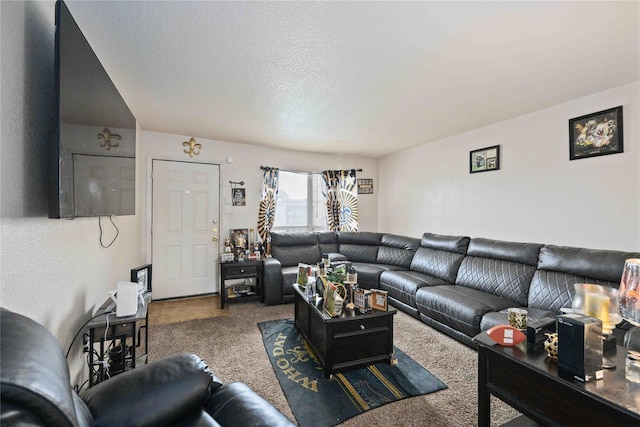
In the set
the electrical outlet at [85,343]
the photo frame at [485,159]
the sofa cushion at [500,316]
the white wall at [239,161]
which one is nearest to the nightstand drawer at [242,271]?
the white wall at [239,161]

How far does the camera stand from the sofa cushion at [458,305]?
2.36 metres

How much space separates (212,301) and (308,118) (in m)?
2.86

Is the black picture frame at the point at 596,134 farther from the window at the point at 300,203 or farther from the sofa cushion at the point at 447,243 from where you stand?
the window at the point at 300,203

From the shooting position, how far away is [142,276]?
2.39m

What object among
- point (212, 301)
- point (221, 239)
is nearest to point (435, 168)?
point (221, 239)

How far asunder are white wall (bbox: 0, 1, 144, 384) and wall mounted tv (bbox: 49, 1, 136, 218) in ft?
0.28

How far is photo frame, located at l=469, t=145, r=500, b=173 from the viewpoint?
3260 millimetres

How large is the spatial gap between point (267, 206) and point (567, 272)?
370cm

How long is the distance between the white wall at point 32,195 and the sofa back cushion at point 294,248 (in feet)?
8.96

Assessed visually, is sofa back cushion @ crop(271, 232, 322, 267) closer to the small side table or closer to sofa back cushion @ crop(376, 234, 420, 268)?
the small side table

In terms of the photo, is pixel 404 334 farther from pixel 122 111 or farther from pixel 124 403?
pixel 122 111

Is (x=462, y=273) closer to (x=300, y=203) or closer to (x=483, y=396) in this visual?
(x=483, y=396)

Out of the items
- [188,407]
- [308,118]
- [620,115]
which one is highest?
[308,118]

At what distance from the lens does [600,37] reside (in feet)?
5.48
